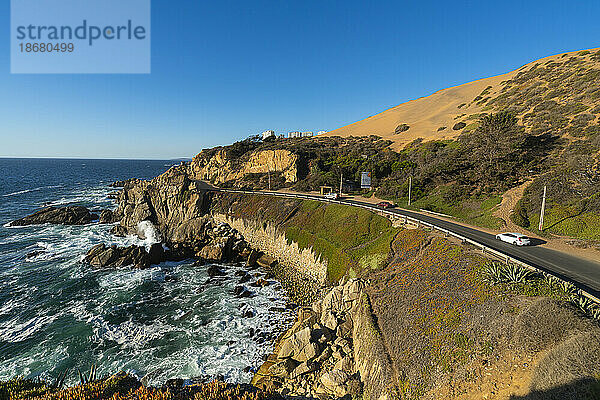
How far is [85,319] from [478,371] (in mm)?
32692

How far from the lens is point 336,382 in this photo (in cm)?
1442

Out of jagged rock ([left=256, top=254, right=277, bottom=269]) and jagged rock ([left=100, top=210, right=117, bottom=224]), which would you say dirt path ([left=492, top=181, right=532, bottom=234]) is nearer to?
jagged rock ([left=256, top=254, right=277, bottom=269])

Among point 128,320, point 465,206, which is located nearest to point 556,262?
point 465,206

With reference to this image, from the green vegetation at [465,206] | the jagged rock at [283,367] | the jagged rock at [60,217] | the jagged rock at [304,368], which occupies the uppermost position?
the green vegetation at [465,206]

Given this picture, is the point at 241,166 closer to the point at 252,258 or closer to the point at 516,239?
the point at 252,258

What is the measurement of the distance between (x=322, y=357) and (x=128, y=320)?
20.3 metres

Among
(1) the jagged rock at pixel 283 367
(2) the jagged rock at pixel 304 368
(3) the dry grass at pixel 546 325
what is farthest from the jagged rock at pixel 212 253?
(3) the dry grass at pixel 546 325

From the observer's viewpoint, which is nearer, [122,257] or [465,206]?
[465,206]

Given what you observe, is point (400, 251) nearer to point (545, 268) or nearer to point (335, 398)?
point (545, 268)

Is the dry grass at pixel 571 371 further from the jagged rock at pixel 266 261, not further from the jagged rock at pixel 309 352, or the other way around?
the jagged rock at pixel 266 261

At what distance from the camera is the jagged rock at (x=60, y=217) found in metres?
54.7

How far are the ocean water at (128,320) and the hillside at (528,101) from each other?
2107 inches

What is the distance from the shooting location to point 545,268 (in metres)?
16.3

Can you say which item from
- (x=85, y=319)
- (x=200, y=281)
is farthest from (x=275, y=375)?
(x=85, y=319)
